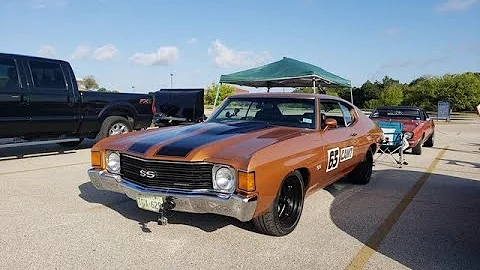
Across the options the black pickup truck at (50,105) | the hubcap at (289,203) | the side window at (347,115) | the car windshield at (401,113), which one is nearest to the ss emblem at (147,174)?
the hubcap at (289,203)

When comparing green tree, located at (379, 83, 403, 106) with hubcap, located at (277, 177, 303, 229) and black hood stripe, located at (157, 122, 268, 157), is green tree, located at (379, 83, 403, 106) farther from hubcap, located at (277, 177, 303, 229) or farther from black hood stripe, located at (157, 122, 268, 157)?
hubcap, located at (277, 177, 303, 229)

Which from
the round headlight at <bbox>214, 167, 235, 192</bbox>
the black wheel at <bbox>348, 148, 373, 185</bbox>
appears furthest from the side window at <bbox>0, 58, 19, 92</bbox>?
the black wheel at <bbox>348, 148, 373, 185</bbox>

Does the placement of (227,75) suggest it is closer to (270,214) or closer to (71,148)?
(71,148)

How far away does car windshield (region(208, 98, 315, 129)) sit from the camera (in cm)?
519

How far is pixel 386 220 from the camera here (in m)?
4.89

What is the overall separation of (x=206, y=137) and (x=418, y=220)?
105 inches

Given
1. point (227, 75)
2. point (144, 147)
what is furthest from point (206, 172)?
point (227, 75)

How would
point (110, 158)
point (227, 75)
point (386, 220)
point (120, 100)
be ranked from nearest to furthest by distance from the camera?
point (110, 158) → point (386, 220) → point (120, 100) → point (227, 75)

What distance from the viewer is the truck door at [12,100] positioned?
7.62 meters

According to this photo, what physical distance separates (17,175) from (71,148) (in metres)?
3.37

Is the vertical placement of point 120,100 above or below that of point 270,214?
above

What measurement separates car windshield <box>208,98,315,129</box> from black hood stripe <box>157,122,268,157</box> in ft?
0.83

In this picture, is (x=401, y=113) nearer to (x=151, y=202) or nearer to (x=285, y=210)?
(x=285, y=210)

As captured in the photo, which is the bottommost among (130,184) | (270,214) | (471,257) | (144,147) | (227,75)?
(471,257)
